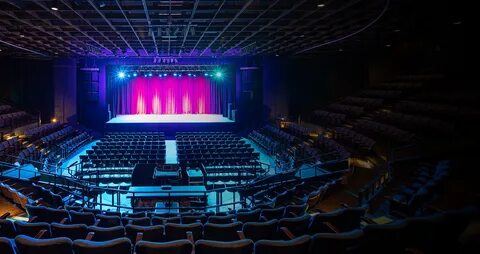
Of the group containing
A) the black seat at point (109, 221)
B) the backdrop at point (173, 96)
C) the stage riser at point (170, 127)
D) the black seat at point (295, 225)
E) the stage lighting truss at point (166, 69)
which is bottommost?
the black seat at point (109, 221)

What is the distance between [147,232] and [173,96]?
90.0ft

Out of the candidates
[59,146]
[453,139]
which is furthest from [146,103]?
[453,139]

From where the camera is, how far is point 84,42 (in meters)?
17.3

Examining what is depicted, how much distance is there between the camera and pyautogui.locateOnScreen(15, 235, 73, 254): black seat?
4.18m

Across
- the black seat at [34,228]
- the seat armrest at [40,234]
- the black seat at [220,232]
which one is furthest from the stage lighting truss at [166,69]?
the black seat at [220,232]

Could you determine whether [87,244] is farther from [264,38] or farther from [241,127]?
[241,127]

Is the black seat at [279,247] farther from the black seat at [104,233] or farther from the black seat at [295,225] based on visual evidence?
the black seat at [104,233]

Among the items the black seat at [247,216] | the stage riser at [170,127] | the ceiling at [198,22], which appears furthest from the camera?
the stage riser at [170,127]

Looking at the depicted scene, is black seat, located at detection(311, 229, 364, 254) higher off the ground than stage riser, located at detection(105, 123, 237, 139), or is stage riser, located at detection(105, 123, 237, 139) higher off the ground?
stage riser, located at detection(105, 123, 237, 139)

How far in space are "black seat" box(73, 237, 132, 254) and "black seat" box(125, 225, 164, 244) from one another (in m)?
1.19

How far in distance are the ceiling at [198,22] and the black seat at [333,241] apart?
682 cm

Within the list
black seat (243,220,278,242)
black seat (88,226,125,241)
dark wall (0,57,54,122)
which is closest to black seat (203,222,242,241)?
black seat (243,220,278,242)

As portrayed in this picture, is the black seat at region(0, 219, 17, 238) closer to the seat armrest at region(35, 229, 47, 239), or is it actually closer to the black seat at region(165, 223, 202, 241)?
the seat armrest at region(35, 229, 47, 239)

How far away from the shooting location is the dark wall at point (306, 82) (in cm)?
2558
